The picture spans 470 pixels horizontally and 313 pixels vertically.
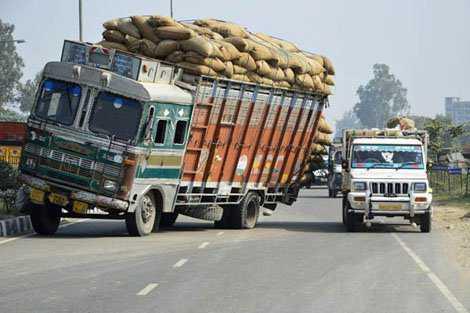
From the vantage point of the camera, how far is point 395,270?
61.2ft

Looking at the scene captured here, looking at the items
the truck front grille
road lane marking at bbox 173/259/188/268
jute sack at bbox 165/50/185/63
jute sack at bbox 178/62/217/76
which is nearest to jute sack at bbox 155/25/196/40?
jute sack at bbox 165/50/185/63

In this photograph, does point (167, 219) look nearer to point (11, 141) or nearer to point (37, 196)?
point (37, 196)

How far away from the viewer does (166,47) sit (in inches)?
1014

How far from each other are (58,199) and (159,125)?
95.7 inches

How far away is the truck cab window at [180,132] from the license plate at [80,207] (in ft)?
7.63

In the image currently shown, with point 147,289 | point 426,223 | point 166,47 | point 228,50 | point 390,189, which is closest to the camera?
point 147,289

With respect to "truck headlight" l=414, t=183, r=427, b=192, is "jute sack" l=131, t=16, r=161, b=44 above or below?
above

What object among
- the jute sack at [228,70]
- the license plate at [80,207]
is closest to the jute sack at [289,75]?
the jute sack at [228,70]

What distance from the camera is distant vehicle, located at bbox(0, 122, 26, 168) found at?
4328 cm

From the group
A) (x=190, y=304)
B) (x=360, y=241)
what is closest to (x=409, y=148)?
(x=360, y=241)

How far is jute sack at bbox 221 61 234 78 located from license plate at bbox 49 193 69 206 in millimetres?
4709

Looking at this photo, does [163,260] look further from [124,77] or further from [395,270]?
[124,77]

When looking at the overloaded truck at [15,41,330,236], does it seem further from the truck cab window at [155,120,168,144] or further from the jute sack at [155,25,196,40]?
the jute sack at [155,25,196,40]

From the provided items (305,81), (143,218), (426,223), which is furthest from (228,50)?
(426,223)
